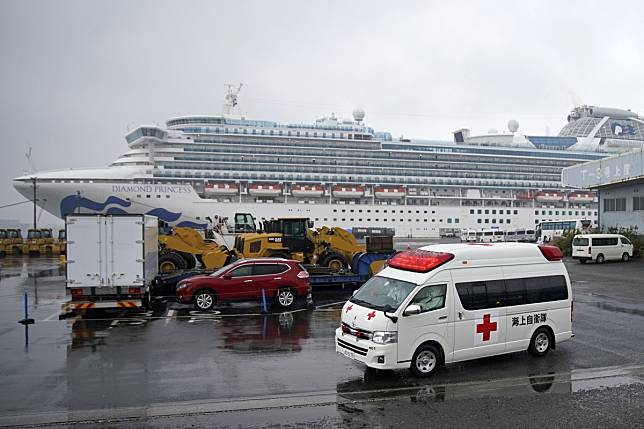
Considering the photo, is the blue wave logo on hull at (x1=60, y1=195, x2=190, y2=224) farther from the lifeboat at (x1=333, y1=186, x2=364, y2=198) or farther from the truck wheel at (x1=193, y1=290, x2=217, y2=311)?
the truck wheel at (x1=193, y1=290, x2=217, y2=311)

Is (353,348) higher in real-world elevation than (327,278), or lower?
higher

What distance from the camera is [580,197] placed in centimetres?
6166

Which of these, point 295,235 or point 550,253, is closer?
point 550,253

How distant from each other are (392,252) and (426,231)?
1491 inches

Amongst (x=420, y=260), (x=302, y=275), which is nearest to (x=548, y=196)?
(x=302, y=275)

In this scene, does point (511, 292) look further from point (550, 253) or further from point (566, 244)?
point (566, 244)

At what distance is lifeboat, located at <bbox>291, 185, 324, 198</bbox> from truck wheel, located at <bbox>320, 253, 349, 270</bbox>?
31.3 meters

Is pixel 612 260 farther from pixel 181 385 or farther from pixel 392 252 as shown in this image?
pixel 181 385

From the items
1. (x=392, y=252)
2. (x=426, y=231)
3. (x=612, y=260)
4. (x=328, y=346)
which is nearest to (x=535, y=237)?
(x=426, y=231)

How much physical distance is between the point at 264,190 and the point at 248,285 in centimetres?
3671

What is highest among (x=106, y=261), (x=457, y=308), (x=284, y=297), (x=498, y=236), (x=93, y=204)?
Answer: (x=93, y=204)

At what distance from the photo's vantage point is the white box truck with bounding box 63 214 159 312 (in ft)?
39.2

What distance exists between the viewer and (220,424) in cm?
566

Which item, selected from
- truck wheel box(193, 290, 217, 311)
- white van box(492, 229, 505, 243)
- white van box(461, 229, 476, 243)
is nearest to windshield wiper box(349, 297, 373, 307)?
truck wheel box(193, 290, 217, 311)
